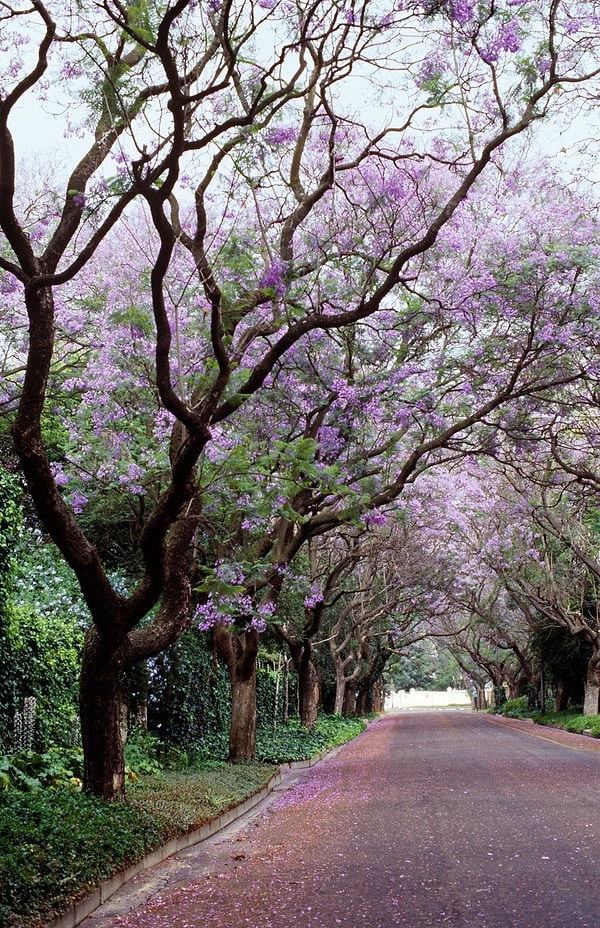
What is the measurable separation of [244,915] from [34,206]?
1053cm

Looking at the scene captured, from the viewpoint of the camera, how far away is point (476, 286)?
1332 centimetres

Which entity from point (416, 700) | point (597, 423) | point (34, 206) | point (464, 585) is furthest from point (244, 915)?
point (416, 700)

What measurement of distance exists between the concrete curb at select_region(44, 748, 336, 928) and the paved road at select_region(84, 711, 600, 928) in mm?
128

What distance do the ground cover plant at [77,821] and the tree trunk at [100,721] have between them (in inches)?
11.5

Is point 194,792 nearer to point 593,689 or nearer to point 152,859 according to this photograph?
point 152,859

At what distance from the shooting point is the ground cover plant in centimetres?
565

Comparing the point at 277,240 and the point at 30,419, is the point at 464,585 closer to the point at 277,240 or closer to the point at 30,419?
the point at 277,240

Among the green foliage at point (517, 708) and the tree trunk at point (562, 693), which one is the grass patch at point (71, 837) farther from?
the green foliage at point (517, 708)

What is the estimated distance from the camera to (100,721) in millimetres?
9328

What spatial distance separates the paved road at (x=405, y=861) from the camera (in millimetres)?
5805

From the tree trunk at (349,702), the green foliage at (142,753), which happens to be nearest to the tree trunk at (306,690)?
the green foliage at (142,753)

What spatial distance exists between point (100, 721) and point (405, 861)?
3361 millimetres

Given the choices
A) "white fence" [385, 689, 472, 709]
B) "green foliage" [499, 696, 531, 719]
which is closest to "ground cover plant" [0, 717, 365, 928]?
"green foliage" [499, 696, 531, 719]

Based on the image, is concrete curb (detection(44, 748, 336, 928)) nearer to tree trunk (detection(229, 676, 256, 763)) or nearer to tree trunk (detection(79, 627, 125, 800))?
tree trunk (detection(79, 627, 125, 800))
